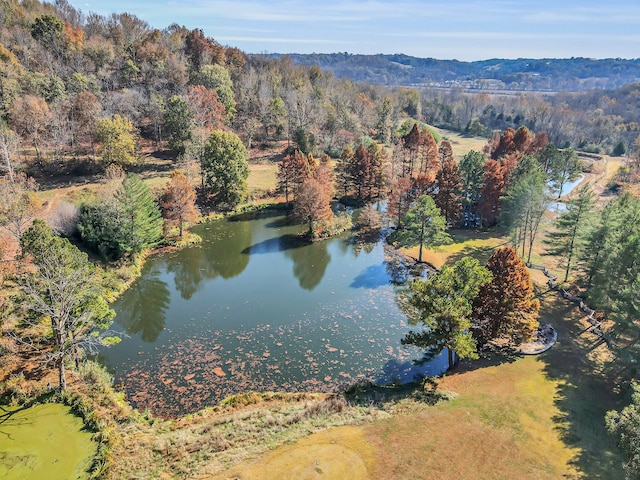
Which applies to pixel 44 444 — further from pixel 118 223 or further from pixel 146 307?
pixel 118 223

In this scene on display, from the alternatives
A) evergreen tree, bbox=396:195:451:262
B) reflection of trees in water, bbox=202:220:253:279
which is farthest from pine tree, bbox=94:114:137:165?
evergreen tree, bbox=396:195:451:262

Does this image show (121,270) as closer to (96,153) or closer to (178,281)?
(178,281)

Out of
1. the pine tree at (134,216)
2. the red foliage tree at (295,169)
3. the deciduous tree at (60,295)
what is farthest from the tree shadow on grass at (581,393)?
the pine tree at (134,216)

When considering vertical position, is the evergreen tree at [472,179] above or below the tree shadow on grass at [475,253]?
above

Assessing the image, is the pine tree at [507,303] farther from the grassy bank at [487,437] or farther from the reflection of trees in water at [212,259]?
the reflection of trees in water at [212,259]

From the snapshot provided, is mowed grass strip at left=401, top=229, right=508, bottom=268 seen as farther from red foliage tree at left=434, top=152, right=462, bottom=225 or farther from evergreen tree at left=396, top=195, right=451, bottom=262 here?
red foliage tree at left=434, top=152, right=462, bottom=225

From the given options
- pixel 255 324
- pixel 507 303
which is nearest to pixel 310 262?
pixel 255 324
